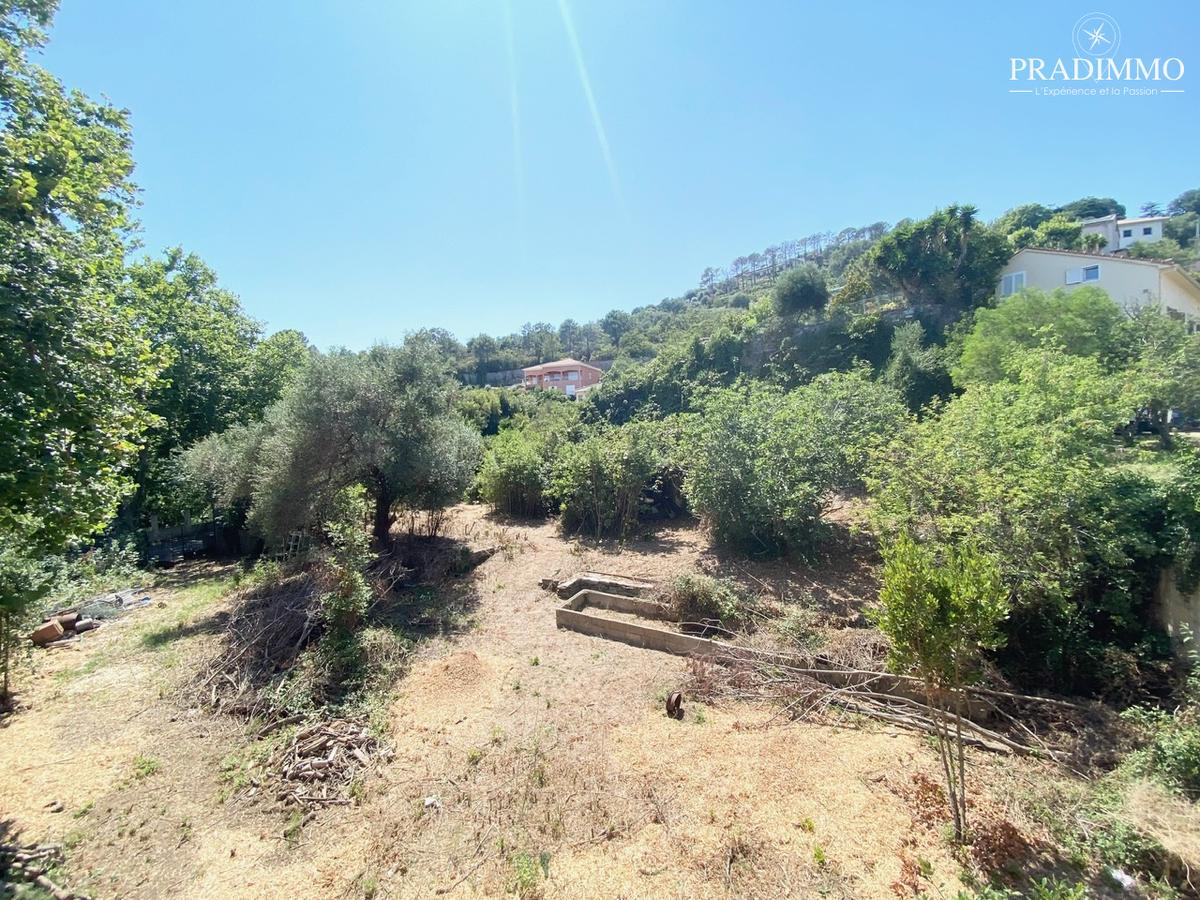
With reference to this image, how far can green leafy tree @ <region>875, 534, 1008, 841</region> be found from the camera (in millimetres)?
3699

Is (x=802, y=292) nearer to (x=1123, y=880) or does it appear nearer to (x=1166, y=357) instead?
(x=1166, y=357)

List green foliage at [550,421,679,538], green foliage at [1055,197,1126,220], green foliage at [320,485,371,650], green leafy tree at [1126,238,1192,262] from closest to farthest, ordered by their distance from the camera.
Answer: green foliage at [320,485,371,650] < green foliage at [550,421,679,538] < green leafy tree at [1126,238,1192,262] < green foliage at [1055,197,1126,220]

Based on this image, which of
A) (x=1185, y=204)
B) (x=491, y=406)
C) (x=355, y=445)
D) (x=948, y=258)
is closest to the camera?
(x=355, y=445)

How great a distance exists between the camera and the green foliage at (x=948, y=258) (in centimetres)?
2280

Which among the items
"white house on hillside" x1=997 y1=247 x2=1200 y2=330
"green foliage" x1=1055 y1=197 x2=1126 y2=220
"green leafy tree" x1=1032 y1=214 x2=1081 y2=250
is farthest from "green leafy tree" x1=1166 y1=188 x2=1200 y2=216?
"white house on hillside" x1=997 y1=247 x2=1200 y2=330

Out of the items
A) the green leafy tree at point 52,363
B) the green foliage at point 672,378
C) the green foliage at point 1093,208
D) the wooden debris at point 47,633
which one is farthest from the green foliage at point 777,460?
the green foliage at point 1093,208

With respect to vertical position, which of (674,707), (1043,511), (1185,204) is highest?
(1185,204)

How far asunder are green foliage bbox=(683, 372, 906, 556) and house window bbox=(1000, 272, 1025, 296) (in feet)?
57.4

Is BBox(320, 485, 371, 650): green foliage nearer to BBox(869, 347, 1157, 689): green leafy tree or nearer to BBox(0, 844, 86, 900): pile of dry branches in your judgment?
BBox(0, 844, 86, 900): pile of dry branches

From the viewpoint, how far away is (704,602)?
26.3 feet

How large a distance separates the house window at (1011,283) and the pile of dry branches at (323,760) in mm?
29667

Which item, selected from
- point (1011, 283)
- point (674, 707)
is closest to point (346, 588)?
point (674, 707)

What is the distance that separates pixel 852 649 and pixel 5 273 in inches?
378

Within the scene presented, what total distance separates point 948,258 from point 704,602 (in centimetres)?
2470
